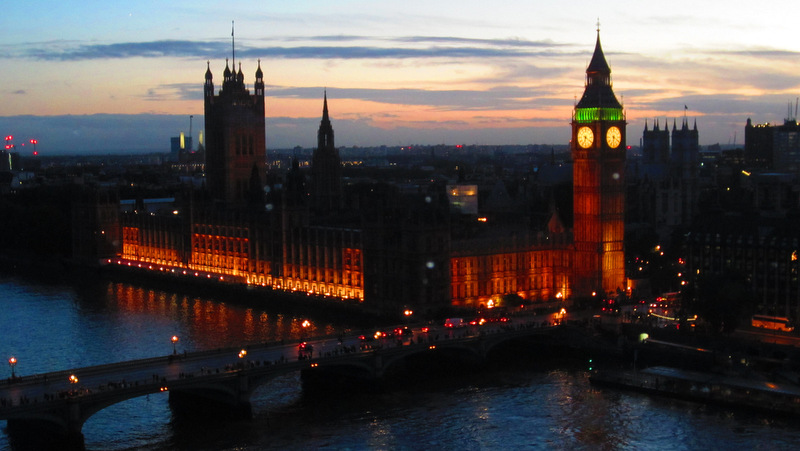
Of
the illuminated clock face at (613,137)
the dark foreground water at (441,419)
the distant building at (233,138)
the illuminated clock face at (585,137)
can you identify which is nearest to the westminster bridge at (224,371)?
the dark foreground water at (441,419)

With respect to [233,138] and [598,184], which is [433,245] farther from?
[233,138]

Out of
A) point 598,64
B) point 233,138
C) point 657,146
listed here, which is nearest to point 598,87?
point 598,64

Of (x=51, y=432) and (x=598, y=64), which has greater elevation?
(x=598, y=64)

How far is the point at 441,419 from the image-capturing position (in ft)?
178

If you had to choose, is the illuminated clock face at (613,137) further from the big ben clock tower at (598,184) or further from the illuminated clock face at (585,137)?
the illuminated clock face at (585,137)

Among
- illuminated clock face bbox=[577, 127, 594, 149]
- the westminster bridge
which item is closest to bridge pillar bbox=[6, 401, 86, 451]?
the westminster bridge

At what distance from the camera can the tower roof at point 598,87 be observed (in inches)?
3273

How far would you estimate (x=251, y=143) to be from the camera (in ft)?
437

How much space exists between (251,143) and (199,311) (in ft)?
161

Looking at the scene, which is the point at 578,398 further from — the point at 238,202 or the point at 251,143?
the point at 251,143

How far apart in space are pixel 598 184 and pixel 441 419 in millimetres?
33797

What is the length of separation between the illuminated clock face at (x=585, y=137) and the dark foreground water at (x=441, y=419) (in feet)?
74.0

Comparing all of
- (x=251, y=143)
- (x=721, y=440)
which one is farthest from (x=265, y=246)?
(x=721, y=440)

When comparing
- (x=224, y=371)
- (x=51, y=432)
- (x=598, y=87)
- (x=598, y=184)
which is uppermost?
(x=598, y=87)
